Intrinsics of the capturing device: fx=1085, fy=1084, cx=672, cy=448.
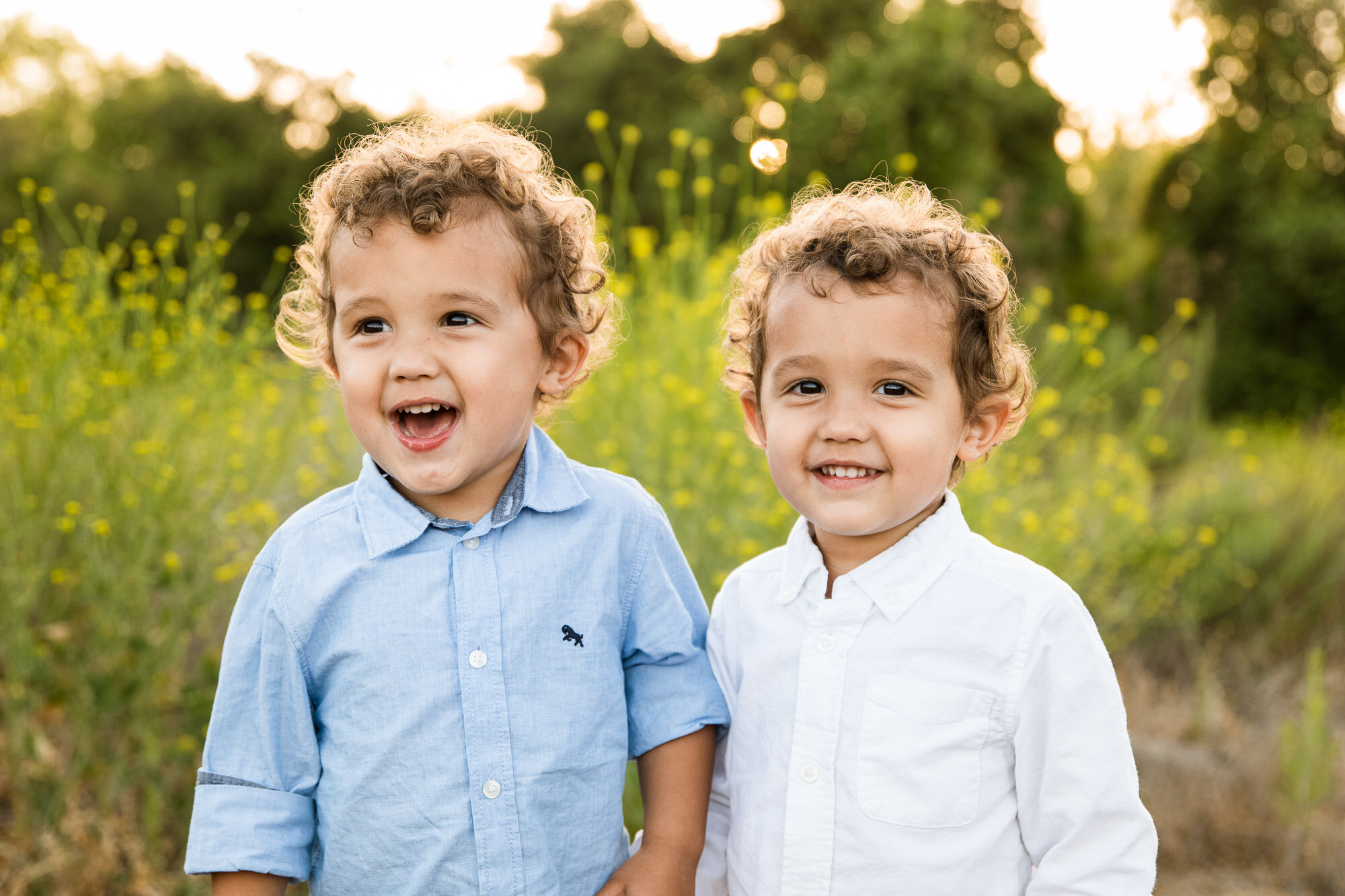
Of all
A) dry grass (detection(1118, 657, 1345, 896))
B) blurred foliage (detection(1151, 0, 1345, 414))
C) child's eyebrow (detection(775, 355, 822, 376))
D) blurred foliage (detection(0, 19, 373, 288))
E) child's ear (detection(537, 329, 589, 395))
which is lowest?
dry grass (detection(1118, 657, 1345, 896))

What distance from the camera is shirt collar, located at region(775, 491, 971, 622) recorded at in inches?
58.9

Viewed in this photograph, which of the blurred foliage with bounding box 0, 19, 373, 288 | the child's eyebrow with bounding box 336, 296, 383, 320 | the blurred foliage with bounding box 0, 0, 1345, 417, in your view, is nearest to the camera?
the child's eyebrow with bounding box 336, 296, 383, 320

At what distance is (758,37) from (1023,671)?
15.0 metres

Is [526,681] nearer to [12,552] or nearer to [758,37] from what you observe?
[12,552]

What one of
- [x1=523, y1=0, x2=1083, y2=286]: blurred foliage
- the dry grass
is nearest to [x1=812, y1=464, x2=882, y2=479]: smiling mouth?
the dry grass

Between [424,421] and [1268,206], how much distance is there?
12693 millimetres

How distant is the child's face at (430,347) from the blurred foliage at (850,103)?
12.6 ft

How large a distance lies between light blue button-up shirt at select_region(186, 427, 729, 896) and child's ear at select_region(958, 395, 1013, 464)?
1.93ft

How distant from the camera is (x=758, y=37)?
49.6ft

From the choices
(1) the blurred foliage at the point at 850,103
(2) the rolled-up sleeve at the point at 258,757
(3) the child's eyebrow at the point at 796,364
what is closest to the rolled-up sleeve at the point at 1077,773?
(3) the child's eyebrow at the point at 796,364

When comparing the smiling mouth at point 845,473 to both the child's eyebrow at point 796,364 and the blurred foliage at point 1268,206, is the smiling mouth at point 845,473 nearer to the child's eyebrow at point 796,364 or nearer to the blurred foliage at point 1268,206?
the child's eyebrow at point 796,364

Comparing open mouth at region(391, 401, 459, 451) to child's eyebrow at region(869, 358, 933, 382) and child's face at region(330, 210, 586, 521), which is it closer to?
child's face at region(330, 210, 586, 521)

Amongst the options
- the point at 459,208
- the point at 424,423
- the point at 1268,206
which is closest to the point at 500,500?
the point at 424,423

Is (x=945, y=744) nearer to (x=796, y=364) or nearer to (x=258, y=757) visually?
(x=796, y=364)
